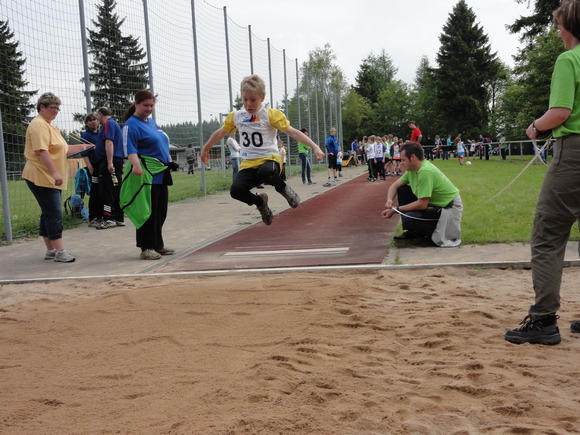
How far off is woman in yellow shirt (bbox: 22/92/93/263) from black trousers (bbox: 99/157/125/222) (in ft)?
10.2

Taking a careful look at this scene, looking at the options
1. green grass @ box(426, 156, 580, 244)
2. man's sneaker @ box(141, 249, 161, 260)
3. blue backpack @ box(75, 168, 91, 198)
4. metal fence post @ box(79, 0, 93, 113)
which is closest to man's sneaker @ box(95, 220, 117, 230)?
blue backpack @ box(75, 168, 91, 198)

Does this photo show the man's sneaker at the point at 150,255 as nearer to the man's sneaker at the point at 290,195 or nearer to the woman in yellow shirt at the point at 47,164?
the woman in yellow shirt at the point at 47,164

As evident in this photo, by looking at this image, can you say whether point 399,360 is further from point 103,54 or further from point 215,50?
point 215,50

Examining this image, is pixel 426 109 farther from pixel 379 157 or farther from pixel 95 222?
pixel 95 222

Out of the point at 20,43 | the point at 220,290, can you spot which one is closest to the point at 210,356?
the point at 220,290

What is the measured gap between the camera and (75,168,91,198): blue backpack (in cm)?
1198

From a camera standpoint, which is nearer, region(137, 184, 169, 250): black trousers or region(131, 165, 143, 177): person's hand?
region(131, 165, 143, 177): person's hand

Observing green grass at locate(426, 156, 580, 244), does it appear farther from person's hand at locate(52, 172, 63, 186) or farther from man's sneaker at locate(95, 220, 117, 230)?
man's sneaker at locate(95, 220, 117, 230)

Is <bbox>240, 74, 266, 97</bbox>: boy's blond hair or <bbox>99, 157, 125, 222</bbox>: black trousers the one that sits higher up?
<bbox>240, 74, 266, 97</bbox>: boy's blond hair

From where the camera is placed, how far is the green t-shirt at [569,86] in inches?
134

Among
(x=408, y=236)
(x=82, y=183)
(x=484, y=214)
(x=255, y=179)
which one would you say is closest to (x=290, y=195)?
(x=255, y=179)

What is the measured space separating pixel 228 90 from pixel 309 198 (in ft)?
19.2

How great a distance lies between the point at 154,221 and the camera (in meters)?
7.33

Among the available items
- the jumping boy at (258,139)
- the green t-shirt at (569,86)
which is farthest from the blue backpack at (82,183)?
the green t-shirt at (569,86)
